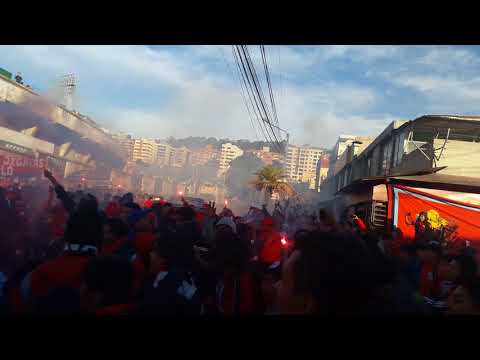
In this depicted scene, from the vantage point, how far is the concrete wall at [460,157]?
10914 millimetres

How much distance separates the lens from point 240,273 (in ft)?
8.56

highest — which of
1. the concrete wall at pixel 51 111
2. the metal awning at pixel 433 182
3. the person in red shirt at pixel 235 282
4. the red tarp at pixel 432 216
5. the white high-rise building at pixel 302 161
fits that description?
the white high-rise building at pixel 302 161

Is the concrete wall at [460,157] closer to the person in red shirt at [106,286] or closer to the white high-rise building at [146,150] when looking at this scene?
the person in red shirt at [106,286]

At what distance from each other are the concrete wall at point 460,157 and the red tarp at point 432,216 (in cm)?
387

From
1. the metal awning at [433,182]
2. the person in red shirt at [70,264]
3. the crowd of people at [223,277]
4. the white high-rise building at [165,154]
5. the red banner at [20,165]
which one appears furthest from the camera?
the white high-rise building at [165,154]

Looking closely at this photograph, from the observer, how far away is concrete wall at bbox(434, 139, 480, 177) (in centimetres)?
1091

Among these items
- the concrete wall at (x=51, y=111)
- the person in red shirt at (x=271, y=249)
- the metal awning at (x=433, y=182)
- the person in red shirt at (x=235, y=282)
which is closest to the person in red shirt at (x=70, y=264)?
the person in red shirt at (x=235, y=282)

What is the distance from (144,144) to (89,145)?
21.9 meters

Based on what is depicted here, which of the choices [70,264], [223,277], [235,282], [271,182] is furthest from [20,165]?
[235,282]

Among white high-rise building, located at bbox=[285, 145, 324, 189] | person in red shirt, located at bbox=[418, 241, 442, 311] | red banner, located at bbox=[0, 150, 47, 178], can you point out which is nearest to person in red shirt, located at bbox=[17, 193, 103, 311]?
person in red shirt, located at bbox=[418, 241, 442, 311]

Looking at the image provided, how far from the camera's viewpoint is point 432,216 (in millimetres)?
7531
